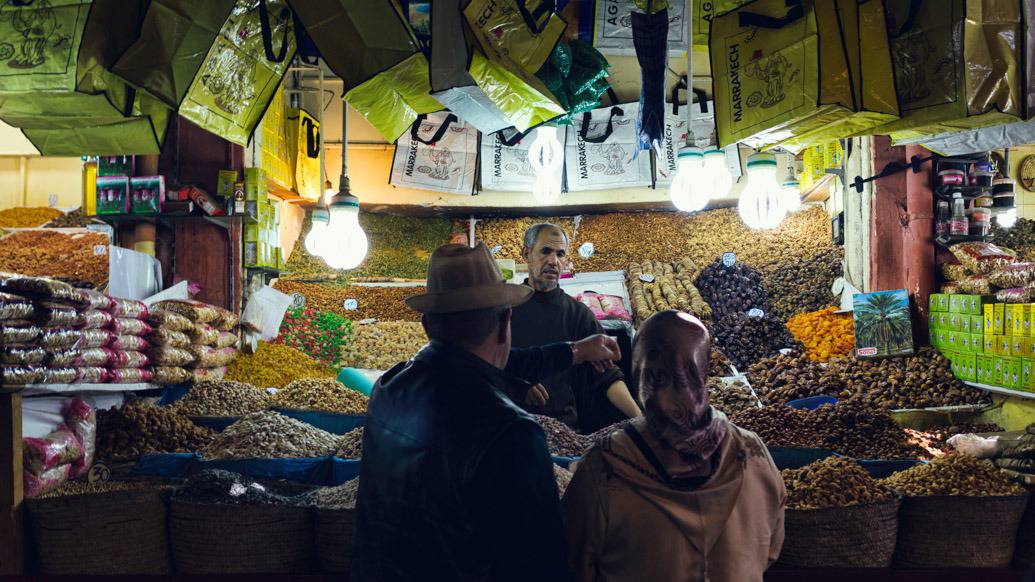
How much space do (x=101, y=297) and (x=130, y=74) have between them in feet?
5.42

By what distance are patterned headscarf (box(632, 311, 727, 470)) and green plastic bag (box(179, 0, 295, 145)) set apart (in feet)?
7.21

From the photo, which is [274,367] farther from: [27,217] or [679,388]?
[27,217]

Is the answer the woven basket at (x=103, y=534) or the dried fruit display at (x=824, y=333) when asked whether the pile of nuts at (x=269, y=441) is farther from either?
the dried fruit display at (x=824, y=333)

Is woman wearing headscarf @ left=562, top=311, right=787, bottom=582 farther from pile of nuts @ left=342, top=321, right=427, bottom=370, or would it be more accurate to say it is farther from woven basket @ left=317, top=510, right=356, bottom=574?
pile of nuts @ left=342, top=321, right=427, bottom=370

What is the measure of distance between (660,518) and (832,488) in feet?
4.18

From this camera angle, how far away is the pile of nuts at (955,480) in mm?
2424

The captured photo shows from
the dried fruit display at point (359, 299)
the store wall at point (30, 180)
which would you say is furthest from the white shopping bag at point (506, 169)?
the store wall at point (30, 180)

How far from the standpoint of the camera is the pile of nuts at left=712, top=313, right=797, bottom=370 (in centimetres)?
645

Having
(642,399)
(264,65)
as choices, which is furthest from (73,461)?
(642,399)

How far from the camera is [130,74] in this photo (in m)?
2.56

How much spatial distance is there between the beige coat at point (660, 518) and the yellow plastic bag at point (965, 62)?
207 cm

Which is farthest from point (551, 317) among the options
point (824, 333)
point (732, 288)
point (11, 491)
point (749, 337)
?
point (732, 288)

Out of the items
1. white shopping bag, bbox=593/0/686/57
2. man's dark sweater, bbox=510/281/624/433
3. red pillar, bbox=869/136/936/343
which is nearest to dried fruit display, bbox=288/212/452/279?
white shopping bag, bbox=593/0/686/57

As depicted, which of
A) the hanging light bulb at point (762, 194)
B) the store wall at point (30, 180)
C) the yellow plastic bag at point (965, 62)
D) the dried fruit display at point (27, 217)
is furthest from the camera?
the store wall at point (30, 180)
